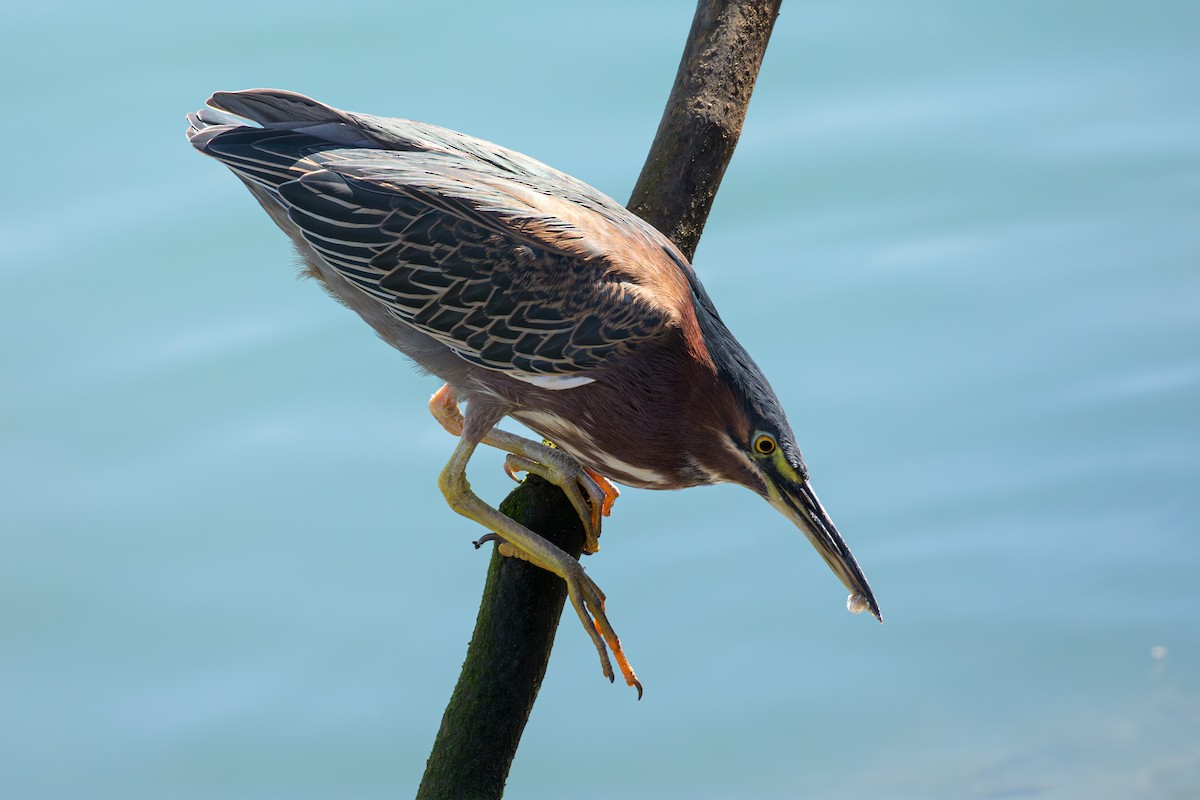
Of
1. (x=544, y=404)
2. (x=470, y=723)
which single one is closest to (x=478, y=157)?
(x=544, y=404)

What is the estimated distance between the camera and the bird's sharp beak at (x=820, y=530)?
2.45 m

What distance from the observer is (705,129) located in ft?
9.34

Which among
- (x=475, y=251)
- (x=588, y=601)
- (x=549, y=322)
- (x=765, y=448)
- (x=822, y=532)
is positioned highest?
(x=475, y=251)

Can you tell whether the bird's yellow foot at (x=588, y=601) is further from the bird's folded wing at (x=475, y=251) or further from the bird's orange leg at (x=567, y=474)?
the bird's folded wing at (x=475, y=251)

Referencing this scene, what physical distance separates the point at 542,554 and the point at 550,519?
0.63ft

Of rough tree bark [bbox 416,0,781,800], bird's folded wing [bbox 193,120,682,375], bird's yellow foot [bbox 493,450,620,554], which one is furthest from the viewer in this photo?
bird's yellow foot [bbox 493,450,620,554]

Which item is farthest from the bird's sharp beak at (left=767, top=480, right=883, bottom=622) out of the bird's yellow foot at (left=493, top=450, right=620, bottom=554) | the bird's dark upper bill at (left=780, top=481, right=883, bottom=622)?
the bird's yellow foot at (left=493, top=450, right=620, bottom=554)

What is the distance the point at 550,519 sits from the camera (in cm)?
256

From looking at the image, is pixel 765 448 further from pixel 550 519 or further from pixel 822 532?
pixel 550 519

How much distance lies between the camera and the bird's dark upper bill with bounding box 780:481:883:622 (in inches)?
96.6

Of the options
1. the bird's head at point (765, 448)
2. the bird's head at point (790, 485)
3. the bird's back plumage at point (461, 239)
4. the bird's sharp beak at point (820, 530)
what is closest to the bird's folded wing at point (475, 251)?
the bird's back plumage at point (461, 239)

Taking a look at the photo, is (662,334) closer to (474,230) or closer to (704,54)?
(474,230)

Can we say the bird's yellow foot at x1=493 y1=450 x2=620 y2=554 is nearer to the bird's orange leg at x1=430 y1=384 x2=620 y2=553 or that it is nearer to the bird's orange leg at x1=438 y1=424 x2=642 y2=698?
the bird's orange leg at x1=430 y1=384 x2=620 y2=553

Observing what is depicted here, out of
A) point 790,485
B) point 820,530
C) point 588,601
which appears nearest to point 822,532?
point 820,530
